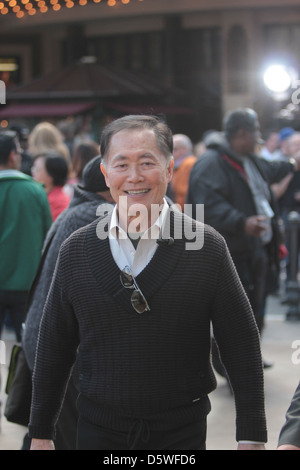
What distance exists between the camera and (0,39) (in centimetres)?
2341

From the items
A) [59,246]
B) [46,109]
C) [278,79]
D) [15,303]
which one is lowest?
[15,303]

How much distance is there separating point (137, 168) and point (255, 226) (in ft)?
11.4

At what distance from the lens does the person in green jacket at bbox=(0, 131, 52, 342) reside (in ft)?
18.6

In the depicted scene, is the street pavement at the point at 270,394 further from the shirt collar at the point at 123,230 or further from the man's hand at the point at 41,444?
the shirt collar at the point at 123,230

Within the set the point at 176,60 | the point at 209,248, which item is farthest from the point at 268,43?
the point at 209,248

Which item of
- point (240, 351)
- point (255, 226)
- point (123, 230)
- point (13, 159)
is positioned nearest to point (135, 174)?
point (123, 230)

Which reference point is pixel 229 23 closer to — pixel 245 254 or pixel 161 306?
pixel 245 254

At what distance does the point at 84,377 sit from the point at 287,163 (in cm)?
437

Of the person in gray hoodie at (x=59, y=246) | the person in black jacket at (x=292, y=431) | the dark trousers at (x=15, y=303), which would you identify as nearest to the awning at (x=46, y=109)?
the dark trousers at (x=15, y=303)

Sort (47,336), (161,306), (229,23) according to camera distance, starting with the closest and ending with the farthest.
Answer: (161,306) < (47,336) < (229,23)

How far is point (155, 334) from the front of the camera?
2707mm

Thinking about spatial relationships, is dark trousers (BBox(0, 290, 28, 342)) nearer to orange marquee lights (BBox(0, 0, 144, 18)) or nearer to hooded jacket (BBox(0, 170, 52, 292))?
hooded jacket (BBox(0, 170, 52, 292))

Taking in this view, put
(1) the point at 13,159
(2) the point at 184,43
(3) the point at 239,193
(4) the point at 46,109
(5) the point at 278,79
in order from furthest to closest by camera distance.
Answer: (2) the point at 184,43
(4) the point at 46,109
(5) the point at 278,79
(3) the point at 239,193
(1) the point at 13,159

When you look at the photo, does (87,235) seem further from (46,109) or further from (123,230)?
(46,109)
